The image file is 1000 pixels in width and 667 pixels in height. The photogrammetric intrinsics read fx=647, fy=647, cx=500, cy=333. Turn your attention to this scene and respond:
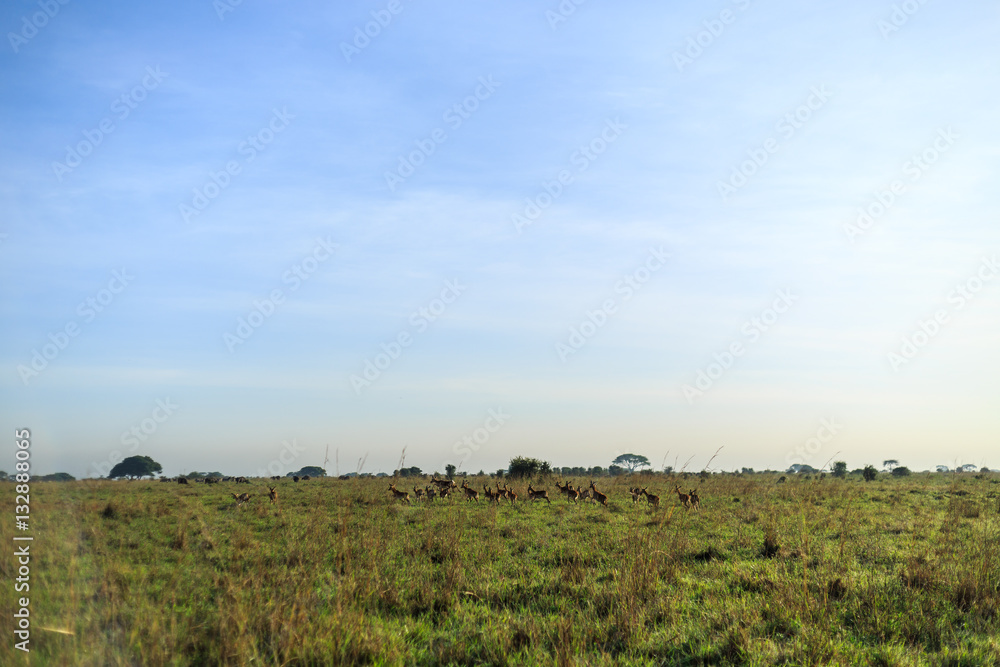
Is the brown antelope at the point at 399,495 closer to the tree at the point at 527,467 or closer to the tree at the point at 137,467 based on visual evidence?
the tree at the point at 527,467

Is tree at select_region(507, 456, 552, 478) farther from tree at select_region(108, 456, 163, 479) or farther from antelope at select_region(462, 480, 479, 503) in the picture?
tree at select_region(108, 456, 163, 479)

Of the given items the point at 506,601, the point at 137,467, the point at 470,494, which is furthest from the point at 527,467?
the point at 137,467

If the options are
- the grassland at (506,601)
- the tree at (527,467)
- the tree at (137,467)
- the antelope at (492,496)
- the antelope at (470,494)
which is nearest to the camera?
the grassland at (506,601)

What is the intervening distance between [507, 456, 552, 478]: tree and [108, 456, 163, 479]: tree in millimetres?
59019

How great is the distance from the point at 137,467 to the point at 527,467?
204 feet

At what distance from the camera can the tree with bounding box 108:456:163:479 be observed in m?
79.3

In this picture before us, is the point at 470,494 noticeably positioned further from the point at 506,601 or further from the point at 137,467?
the point at 137,467

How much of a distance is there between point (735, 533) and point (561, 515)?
543 centimetres

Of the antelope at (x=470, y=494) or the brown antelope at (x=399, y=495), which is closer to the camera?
the brown antelope at (x=399, y=495)

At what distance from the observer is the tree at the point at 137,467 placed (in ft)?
260

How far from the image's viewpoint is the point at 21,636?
5.37 meters

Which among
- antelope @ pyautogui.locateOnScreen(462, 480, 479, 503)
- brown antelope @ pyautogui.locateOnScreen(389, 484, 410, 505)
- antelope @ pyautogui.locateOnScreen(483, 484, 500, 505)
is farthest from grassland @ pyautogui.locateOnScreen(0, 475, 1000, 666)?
antelope @ pyautogui.locateOnScreen(462, 480, 479, 503)

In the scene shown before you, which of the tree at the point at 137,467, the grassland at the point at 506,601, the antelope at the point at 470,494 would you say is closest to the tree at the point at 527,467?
the antelope at the point at 470,494

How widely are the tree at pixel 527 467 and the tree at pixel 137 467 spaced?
59.0 metres
